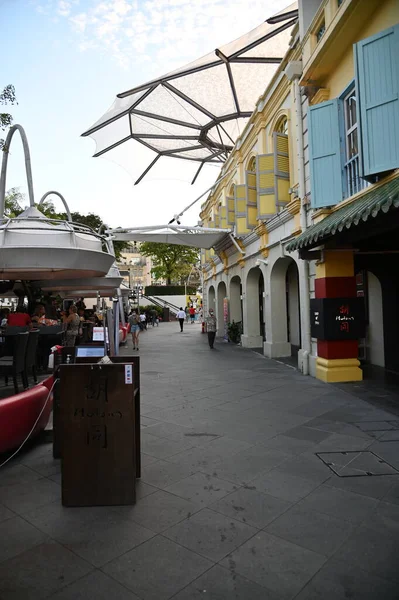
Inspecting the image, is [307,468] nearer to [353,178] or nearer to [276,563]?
[276,563]

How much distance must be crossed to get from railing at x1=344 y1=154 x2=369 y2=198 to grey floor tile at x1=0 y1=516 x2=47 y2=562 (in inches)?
292

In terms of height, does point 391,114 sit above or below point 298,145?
below

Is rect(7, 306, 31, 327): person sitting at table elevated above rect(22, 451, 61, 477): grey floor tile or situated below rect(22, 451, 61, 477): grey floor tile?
above

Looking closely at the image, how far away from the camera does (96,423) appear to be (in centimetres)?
357

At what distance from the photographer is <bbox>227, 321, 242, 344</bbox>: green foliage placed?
19.0 meters

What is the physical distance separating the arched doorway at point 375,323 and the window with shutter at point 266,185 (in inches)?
134

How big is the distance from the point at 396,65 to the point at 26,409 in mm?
7106

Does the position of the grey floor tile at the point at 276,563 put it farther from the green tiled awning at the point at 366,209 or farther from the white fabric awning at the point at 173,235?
the white fabric awning at the point at 173,235

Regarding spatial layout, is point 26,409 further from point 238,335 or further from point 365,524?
point 238,335

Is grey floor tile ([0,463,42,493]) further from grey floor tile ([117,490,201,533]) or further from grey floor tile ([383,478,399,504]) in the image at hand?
grey floor tile ([383,478,399,504])

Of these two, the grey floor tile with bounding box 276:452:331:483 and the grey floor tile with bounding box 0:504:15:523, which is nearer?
the grey floor tile with bounding box 0:504:15:523

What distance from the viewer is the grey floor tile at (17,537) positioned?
9.57 ft

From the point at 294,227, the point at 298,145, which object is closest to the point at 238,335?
the point at 294,227

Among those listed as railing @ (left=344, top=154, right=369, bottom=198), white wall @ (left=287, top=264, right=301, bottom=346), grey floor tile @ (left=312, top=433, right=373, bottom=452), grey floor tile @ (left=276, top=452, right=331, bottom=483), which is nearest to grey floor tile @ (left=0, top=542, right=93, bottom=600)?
grey floor tile @ (left=276, top=452, right=331, bottom=483)
